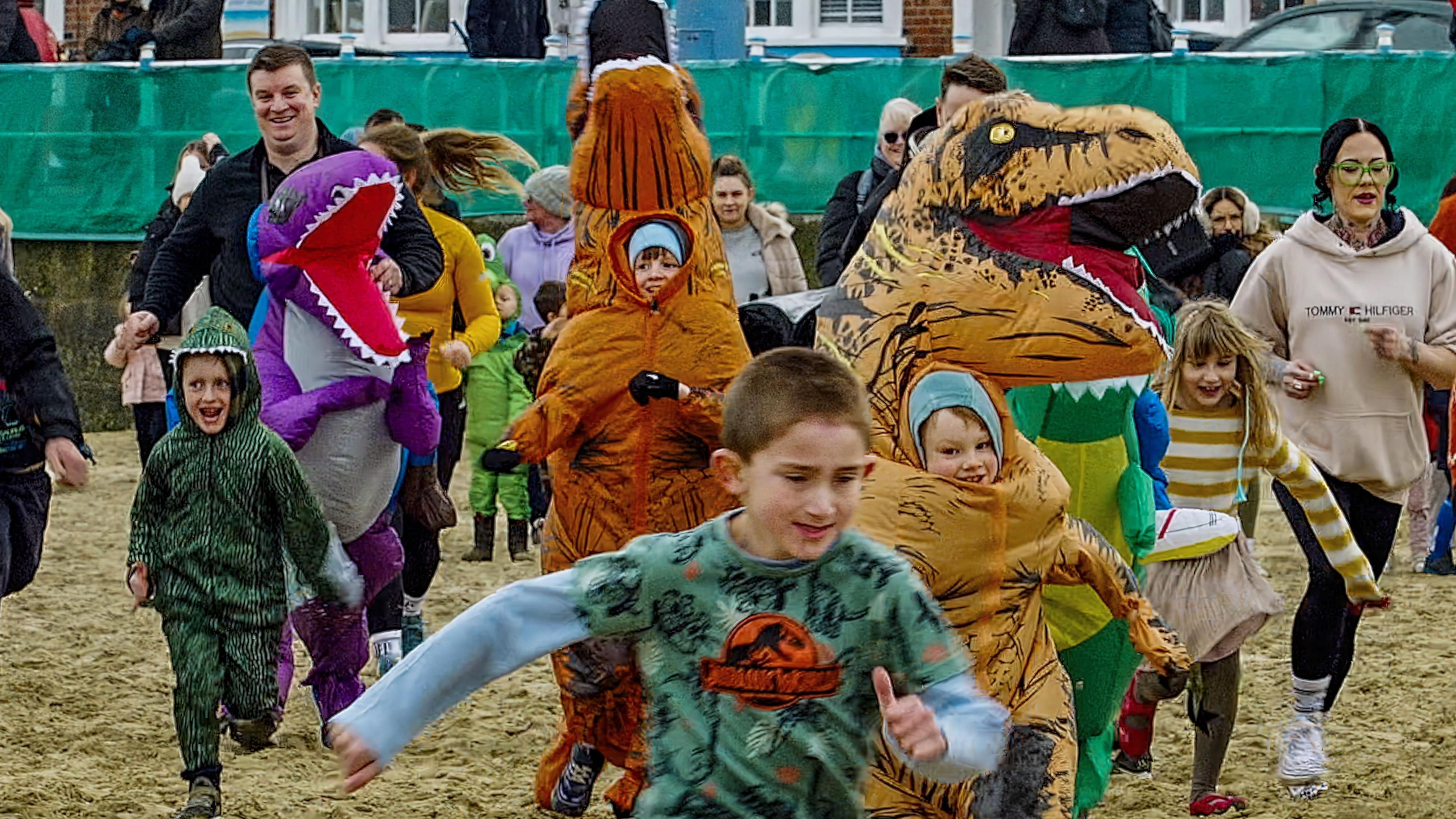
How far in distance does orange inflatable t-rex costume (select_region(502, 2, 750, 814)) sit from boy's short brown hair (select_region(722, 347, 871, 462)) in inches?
89.4

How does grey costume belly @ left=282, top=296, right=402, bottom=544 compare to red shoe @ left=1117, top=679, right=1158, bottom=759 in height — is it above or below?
above

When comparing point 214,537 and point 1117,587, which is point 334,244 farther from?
point 1117,587

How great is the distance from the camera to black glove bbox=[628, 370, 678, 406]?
596 centimetres

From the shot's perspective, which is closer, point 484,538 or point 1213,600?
point 1213,600

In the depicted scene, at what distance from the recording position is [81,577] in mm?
10875

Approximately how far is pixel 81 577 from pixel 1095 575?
6.99 meters

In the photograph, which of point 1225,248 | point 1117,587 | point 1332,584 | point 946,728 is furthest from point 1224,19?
point 946,728

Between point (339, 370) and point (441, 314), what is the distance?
1586 mm

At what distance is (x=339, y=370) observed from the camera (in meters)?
6.84

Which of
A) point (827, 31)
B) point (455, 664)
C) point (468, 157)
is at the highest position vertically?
point (827, 31)

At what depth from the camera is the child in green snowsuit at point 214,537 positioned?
6.33 meters

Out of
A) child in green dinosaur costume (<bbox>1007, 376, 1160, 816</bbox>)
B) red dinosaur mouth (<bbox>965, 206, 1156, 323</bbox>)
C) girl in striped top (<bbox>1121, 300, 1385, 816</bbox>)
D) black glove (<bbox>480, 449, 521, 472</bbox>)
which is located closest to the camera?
red dinosaur mouth (<bbox>965, 206, 1156, 323</bbox>)

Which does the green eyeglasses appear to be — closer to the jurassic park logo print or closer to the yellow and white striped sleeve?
the yellow and white striped sleeve

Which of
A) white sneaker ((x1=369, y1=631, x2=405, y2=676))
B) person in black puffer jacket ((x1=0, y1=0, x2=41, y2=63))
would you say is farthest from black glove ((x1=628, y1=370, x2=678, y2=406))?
person in black puffer jacket ((x1=0, y1=0, x2=41, y2=63))
